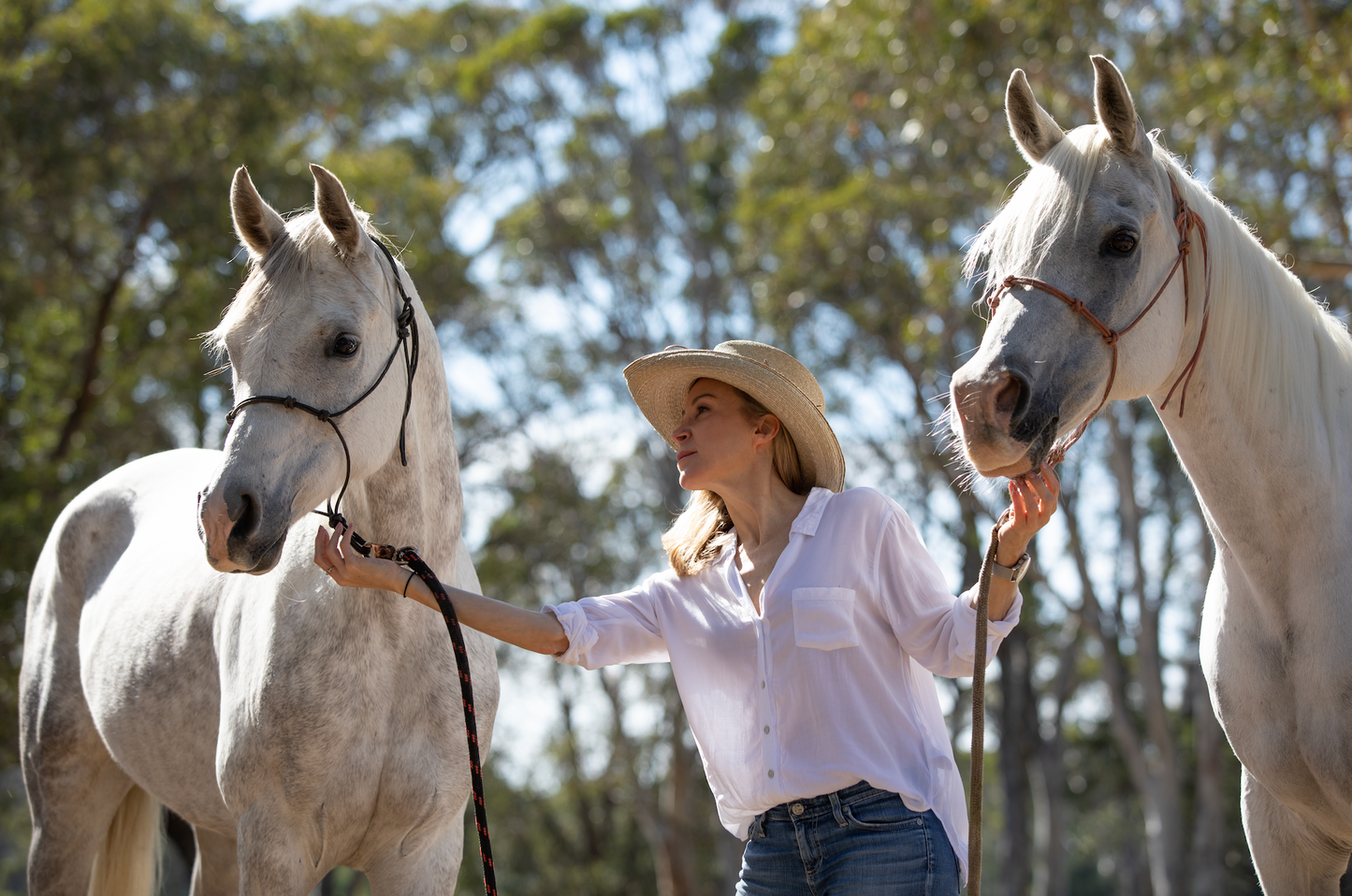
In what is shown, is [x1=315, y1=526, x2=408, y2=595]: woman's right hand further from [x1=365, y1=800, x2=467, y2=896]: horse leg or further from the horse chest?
the horse chest

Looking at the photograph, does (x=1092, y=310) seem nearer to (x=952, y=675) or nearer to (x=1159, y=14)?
(x=952, y=675)

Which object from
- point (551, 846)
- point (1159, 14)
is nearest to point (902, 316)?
point (1159, 14)

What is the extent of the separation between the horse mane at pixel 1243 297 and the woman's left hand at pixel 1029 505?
56 cm

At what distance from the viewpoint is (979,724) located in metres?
2.30

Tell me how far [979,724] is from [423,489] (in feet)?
5.56

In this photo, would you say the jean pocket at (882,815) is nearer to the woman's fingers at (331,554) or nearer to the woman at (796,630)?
the woman at (796,630)

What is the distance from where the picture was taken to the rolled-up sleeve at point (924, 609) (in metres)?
2.50

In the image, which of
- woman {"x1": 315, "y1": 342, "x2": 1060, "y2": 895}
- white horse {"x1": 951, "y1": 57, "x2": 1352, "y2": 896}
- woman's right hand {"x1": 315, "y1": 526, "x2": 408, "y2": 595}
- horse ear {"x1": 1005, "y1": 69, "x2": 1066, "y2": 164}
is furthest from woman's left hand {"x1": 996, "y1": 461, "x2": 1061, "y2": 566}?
woman's right hand {"x1": 315, "y1": 526, "x2": 408, "y2": 595}

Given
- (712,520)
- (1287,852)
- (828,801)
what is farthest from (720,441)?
(1287,852)

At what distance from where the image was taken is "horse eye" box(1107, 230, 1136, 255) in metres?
2.55

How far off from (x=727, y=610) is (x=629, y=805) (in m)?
25.1

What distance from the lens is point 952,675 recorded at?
8.39 ft

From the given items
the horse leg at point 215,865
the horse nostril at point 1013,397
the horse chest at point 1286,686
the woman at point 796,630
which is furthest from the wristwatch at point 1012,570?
the horse leg at point 215,865

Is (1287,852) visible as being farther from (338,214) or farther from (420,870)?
(338,214)
